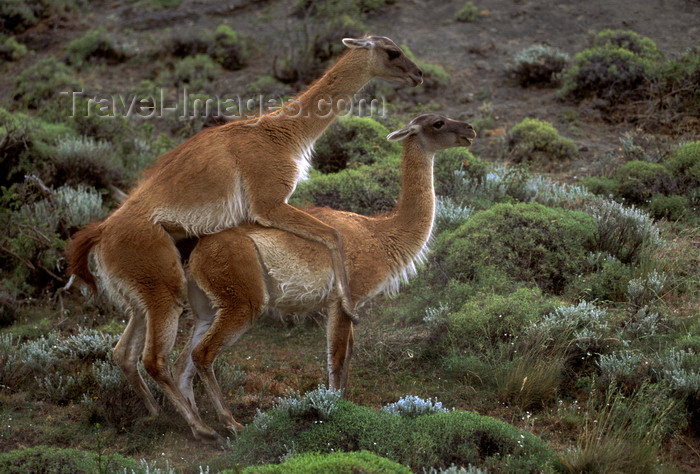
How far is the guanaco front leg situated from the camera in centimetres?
614

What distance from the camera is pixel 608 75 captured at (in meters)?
13.2

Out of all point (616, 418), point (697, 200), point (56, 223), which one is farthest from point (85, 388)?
point (697, 200)

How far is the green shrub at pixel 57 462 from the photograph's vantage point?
4898 millimetres

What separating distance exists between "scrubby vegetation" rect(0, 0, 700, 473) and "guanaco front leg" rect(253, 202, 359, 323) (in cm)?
86

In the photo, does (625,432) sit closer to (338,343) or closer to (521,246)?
(338,343)

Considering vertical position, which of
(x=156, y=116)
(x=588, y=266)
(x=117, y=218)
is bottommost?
(x=156, y=116)

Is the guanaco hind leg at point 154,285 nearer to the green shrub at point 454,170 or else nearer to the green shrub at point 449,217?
the green shrub at point 449,217

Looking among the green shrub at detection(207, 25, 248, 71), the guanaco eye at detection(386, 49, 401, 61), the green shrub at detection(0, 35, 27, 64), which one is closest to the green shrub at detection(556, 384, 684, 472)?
the guanaco eye at detection(386, 49, 401, 61)

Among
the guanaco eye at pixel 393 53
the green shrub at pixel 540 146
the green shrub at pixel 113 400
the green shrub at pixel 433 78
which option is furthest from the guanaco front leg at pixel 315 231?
the green shrub at pixel 433 78

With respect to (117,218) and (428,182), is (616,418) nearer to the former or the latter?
(428,182)

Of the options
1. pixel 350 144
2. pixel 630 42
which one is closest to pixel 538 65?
pixel 630 42

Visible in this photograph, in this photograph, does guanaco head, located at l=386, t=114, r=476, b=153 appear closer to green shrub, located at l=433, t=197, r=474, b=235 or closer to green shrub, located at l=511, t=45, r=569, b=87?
green shrub, located at l=433, t=197, r=474, b=235

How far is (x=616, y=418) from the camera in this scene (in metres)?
5.74

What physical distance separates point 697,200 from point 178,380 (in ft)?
23.1
